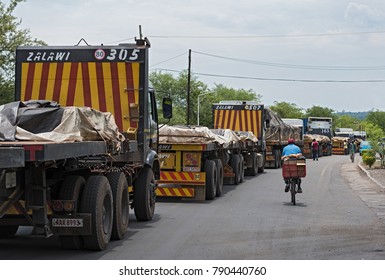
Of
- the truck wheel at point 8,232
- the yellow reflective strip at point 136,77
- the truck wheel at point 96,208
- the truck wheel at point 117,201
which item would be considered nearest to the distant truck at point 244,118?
the yellow reflective strip at point 136,77

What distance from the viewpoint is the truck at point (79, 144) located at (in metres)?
8.54

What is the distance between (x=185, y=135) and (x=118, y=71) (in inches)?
196

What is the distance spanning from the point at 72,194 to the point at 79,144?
0.92 metres

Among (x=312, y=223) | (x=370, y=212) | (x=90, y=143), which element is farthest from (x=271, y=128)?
(x=90, y=143)

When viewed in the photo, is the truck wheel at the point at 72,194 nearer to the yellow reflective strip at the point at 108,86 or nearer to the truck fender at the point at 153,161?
the yellow reflective strip at the point at 108,86

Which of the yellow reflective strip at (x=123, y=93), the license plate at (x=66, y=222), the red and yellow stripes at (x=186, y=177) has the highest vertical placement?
the yellow reflective strip at (x=123, y=93)

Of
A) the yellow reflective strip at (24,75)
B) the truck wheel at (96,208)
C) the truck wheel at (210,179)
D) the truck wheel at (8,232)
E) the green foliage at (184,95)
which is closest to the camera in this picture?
the truck wheel at (96,208)

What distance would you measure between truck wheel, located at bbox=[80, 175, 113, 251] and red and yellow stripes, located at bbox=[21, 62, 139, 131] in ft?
10.3

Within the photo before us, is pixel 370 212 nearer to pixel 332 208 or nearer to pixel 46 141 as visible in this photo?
pixel 332 208

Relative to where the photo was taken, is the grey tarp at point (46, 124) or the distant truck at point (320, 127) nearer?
the grey tarp at point (46, 124)

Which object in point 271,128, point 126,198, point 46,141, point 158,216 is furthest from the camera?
point 271,128

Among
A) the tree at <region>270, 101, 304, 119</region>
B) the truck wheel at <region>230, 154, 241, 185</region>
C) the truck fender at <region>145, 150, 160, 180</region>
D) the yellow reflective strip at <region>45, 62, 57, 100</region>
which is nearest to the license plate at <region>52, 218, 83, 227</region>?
the truck fender at <region>145, 150, 160, 180</region>

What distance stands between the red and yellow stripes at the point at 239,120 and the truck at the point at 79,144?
1660cm

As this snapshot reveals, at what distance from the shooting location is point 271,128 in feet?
119
